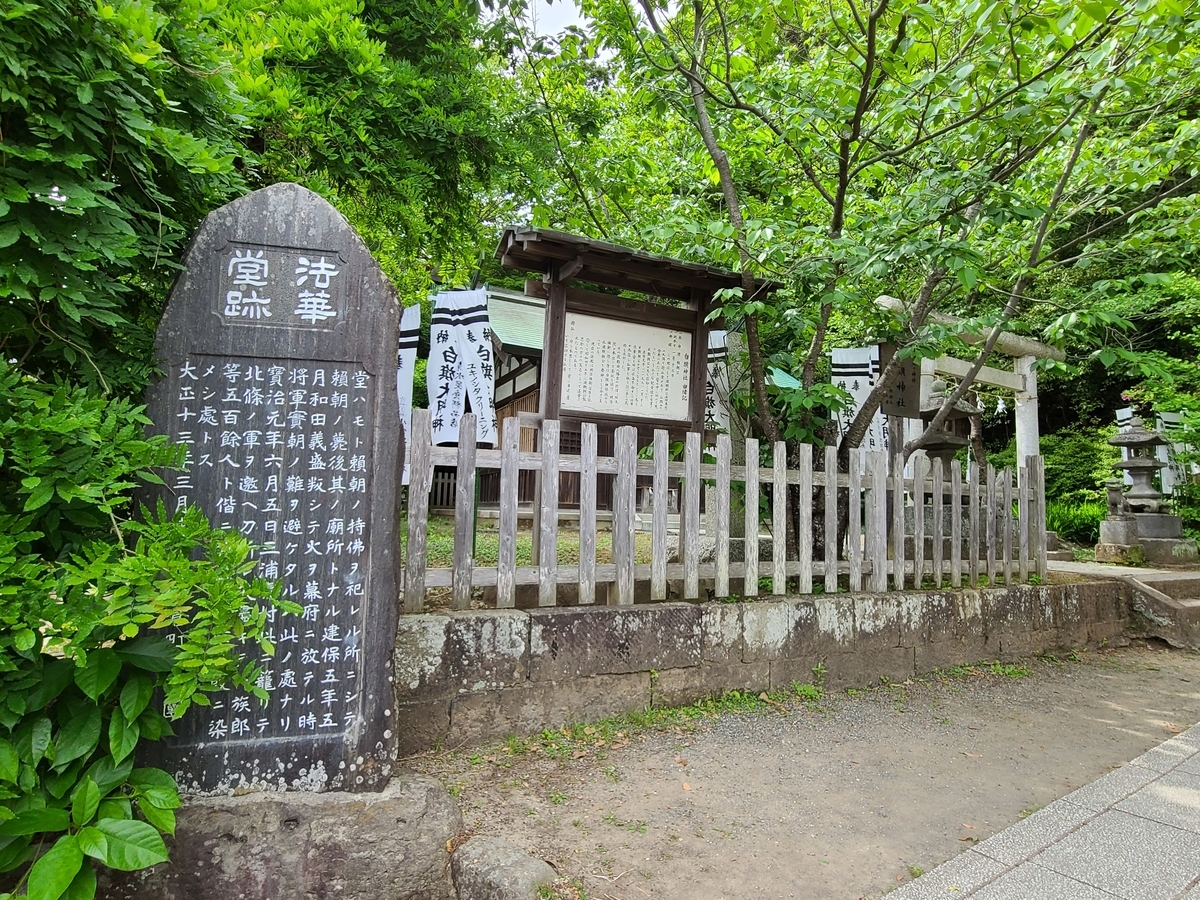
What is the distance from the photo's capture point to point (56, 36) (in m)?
1.84

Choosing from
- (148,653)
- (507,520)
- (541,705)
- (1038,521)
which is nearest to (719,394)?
(507,520)

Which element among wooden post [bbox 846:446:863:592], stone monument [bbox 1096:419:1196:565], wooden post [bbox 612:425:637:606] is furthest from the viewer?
stone monument [bbox 1096:419:1196:565]

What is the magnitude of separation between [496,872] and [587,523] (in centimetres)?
195

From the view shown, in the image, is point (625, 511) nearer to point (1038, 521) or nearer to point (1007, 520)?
point (1007, 520)

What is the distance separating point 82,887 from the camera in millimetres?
1748

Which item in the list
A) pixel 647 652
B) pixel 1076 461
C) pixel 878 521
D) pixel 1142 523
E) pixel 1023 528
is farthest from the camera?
pixel 1076 461

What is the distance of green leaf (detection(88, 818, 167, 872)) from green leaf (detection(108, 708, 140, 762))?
0.57 ft

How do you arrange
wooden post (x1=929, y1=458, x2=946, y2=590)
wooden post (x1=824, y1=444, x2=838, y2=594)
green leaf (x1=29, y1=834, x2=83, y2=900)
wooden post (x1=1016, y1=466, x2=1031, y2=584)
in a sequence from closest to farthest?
green leaf (x1=29, y1=834, x2=83, y2=900), wooden post (x1=824, y1=444, x2=838, y2=594), wooden post (x1=929, y1=458, x2=946, y2=590), wooden post (x1=1016, y1=466, x2=1031, y2=584)

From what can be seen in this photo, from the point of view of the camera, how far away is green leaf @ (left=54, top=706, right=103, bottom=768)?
73.2 inches

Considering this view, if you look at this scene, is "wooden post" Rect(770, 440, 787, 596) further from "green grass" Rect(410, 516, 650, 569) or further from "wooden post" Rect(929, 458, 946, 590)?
"wooden post" Rect(929, 458, 946, 590)

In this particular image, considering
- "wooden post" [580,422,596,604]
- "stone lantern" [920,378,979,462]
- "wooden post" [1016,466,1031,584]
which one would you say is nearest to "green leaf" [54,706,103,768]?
"wooden post" [580,422,596,604]

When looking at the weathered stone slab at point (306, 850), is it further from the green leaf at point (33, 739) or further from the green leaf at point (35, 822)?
the green leaf at point (33, 739)

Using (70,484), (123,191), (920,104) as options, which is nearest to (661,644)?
(70,484)

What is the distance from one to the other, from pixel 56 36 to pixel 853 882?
3.86 m
